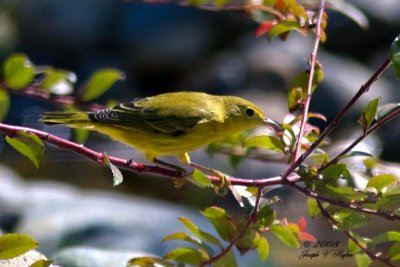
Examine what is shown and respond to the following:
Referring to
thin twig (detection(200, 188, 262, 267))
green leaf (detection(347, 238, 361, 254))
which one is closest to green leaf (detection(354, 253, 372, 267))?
green leaf (detection(347, 238, 361, 254))

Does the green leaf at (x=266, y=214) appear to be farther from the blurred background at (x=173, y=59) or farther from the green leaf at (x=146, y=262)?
the blurred background at (x=173, y=59)

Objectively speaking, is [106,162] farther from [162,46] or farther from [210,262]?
[162,46]

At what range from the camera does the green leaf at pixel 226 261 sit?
1598 mm

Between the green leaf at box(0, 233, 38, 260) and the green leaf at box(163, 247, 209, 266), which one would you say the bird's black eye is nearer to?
the green leaf at box(163, 247, 209, 266)

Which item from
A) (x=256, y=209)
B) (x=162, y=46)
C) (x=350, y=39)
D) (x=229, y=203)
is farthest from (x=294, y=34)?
(x=256, y=209)

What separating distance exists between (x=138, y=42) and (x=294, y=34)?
5.78ft

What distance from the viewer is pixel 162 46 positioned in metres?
8.28

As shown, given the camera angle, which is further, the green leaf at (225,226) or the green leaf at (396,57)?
the green leaf at (225,226)

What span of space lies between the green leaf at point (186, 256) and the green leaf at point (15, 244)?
1.02ft

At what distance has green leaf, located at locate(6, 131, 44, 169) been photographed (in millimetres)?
1476

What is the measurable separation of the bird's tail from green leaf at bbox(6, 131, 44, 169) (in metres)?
0.61

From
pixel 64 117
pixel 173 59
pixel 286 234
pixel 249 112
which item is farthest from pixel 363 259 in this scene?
pixel 173 59

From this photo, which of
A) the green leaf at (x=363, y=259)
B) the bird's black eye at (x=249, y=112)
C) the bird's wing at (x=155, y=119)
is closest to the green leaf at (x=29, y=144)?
the green leaf at (x=363, y=259)

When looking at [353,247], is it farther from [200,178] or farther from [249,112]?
[249,112]
